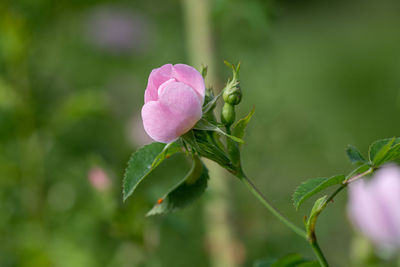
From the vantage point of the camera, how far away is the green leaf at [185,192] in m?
0.43

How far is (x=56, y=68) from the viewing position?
1313 mm

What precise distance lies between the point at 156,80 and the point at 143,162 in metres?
0.07

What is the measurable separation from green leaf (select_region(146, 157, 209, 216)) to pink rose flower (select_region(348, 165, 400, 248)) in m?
0.41

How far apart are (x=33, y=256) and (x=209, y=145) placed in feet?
2.39

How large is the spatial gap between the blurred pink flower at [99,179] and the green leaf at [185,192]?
309 mm

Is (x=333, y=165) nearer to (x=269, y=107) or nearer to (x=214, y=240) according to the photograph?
(x=269, y=107)

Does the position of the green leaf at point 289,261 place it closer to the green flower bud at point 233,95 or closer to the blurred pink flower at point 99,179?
the green flower bud at point 233,95

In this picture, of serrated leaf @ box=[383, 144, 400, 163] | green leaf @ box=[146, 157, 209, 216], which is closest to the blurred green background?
green leaf @ box=[146, 157, 209, 216]

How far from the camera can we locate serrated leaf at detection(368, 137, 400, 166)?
36cm

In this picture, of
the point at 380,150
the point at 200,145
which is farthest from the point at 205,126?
the point at 380,150

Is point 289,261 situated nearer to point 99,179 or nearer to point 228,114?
point 228,114

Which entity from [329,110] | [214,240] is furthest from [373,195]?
[329,110]

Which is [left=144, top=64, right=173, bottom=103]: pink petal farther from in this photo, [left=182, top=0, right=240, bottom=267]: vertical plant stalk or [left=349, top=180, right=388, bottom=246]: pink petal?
→ [left=182, top=0, right=240, bottom=267]: vertical plant stalk

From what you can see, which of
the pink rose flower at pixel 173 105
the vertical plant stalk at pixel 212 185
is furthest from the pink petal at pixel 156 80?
the vertical plant stalk at pixel 212 185
